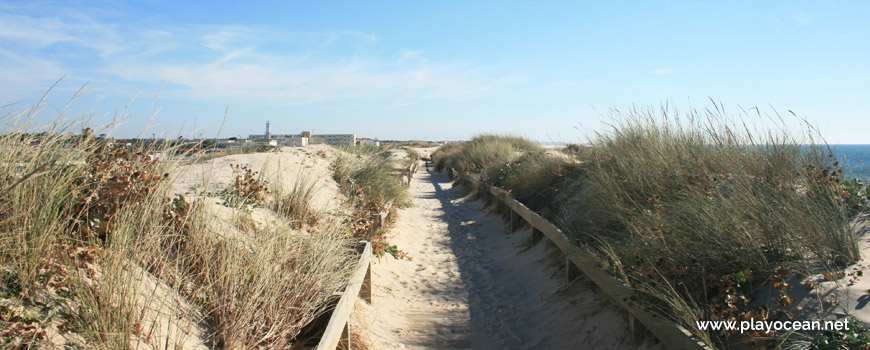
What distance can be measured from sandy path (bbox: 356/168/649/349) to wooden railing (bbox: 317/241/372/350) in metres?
0.34

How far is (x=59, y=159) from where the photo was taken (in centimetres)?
345

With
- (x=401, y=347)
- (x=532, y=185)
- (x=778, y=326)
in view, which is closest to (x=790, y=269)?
(x=778, y=326)

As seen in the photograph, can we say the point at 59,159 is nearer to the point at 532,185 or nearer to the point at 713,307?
the point at 713,307

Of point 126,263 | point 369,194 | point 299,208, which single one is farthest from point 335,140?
point 126,263

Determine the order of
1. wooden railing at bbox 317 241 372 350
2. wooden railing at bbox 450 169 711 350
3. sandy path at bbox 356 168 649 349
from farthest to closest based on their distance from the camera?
sandy path at bbox 356 168 649 349
wooden railing at bbox 317 241 372 350
wooden railing at bbox 450 169 711 350

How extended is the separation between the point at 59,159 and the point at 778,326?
15.8ft

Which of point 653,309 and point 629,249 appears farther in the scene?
point 629,249

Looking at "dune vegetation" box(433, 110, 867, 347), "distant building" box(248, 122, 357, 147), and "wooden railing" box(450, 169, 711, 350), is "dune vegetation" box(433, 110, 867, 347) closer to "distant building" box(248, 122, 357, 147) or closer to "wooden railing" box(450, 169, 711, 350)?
"wooden railing" box(450, 169, 711, 350)

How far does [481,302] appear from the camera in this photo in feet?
19.3

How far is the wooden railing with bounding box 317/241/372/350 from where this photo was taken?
3301mm

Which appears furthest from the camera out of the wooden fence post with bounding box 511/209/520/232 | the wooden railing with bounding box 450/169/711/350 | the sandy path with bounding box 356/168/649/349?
the wooden fence post with bounding box 511/209/520/232

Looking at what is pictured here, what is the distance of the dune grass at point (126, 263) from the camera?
2480 mm

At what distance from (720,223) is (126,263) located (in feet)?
13.2

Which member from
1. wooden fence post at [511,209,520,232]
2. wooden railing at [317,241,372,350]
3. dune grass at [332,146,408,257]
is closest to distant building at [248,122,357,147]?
dune grass at [332,146,408,257]
